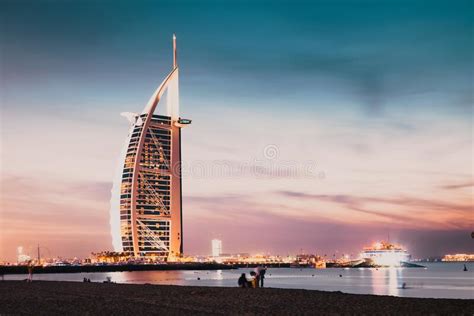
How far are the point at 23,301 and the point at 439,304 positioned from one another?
17.4 meters

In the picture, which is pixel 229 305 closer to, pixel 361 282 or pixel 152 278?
pixel 361 282

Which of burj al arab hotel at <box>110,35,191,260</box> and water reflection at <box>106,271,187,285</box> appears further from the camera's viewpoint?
burj al arab hotel at <box>110,35,191,260</box>

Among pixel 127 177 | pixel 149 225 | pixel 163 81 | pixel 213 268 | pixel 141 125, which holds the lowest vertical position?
pixel 213 268

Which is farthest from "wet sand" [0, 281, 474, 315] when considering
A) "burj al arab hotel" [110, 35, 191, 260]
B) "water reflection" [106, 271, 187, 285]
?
"burj al arab hotel" [110, 35, 191, 260]

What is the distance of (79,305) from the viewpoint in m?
25.3

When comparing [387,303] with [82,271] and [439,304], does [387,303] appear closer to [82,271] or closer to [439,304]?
[439,304]

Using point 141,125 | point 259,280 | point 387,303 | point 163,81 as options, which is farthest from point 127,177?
point 387,303

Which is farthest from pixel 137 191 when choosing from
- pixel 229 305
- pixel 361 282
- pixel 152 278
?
pixel 229 305

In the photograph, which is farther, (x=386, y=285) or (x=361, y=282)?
(x=361, y=282)

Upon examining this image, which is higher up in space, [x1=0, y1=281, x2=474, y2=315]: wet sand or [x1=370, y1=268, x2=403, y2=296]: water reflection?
[x1=0, y1=281, x2=474, y2=315]: wet sand

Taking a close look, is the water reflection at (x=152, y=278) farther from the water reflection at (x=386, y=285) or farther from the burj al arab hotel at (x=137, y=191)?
the burj al arab hotel at (x=137, y=191)

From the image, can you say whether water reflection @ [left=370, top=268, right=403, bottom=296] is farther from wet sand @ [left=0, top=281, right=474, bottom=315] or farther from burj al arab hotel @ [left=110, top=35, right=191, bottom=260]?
burj al arab hotel @ [left=110, top=35, right=191, bottom=260]

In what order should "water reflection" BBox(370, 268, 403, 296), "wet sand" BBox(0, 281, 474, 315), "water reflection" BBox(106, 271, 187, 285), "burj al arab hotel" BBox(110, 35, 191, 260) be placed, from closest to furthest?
1. "wet sand" BBox(0, 281, 474, 315)
2. "water reflection" BBox(370, 268, 403, 296)
3. "water reflection" BBox(106, 271, 187, 285)
4. "burj al arab hotel" BBox(110, 35, 191, 260)

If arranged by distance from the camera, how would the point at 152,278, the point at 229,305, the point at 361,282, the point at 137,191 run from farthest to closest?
the point at 137,191 → the point at 152,278 → the point at 361,282 → the point at 229,305
